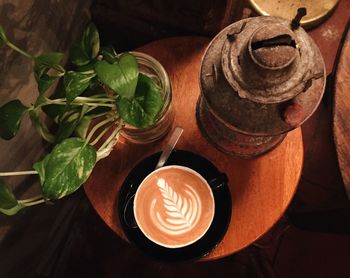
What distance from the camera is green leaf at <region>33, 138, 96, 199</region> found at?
3.17ft

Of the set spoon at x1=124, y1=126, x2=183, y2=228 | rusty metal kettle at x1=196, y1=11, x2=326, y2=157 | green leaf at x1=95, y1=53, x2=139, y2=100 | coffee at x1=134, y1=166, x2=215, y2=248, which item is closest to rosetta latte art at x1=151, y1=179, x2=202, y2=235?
coffee at x1=134, y1=166, x2=215, y2=248

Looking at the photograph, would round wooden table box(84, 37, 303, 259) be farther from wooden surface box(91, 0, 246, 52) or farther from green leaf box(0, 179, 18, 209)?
green leaf box(0, 179, 18, 209)

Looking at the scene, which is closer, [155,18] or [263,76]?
[263,76]

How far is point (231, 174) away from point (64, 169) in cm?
56

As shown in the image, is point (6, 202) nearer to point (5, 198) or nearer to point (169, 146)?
point (5, 198)

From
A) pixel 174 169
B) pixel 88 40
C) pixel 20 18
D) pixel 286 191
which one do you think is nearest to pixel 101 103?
pixel 88 40

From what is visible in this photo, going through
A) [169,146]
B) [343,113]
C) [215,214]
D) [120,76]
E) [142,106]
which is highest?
[120,76]

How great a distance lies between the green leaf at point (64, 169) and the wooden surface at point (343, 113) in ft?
2.36

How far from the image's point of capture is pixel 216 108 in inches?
43.2

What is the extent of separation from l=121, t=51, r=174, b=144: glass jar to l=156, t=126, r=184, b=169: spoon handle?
32mm

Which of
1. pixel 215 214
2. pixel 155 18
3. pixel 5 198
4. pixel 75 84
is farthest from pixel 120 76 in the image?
pixel 155 18

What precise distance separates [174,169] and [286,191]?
0.37 metres

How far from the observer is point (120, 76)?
0.95 metres

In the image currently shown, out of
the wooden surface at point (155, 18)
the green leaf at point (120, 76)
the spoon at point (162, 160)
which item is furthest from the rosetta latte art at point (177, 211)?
the wooden surface at point (155, 18)
